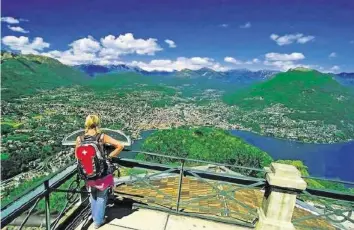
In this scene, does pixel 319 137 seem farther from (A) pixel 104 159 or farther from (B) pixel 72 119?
(A) pixel 104 159

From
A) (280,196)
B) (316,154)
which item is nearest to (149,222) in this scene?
(280,196)

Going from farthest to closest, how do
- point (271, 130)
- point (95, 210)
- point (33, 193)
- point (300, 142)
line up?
point (271, 130)
point (300, 142)
point (95, 210)
point (33, 193)

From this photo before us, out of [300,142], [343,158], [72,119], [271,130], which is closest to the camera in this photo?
[343,158]

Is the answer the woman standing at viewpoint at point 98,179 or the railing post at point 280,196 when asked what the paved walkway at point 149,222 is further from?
the railing post at point 280,196

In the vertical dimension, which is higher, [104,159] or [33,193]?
[104,159]

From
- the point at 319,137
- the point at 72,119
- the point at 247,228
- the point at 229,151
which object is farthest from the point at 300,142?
the point at 247,228

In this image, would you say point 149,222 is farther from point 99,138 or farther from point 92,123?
point 92,123

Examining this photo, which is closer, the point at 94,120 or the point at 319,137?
the point at 94,120
